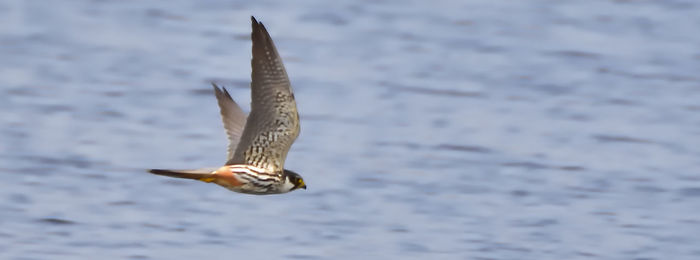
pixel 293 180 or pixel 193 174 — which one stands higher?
pixel 193 174

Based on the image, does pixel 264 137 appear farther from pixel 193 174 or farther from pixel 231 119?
pixel 231 119

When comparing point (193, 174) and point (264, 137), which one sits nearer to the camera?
point (193, 174)

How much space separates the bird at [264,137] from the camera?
847 cm

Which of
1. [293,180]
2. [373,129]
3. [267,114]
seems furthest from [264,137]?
[373,129]

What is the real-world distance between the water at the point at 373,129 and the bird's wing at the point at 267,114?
5.90ft

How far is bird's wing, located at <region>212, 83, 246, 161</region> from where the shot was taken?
32.0 feet

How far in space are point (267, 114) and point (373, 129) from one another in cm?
499

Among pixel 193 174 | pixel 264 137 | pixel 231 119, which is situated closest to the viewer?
pixel 193 174

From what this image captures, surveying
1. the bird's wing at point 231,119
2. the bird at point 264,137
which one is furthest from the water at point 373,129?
the bird at point 264,137

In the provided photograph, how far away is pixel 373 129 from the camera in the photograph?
1364 cm

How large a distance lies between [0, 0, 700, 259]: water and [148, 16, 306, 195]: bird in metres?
1.74

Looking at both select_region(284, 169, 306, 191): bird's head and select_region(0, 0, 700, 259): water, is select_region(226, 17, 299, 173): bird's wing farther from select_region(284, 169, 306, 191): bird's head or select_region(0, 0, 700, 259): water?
select_region(0, 0, 700, 259): water

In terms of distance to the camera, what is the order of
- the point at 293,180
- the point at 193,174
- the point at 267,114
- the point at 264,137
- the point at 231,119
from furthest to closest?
the point at 231,119
the point at 293,180
the point at 264,137
the point at 267,114
the point at 193,174

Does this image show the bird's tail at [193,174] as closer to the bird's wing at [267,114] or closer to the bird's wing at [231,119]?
the bird's wing at [267,114]
